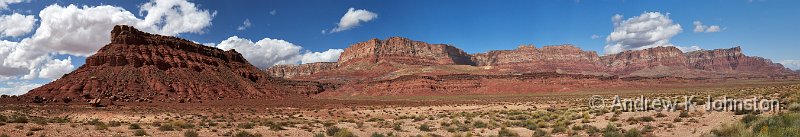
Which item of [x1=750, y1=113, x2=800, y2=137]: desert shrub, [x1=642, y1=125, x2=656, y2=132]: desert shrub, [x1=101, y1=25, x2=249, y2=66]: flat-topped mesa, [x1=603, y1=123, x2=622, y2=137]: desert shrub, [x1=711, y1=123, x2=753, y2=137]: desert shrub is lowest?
[x1=603, y1=123, x2=622, y2=137]: desert shrub

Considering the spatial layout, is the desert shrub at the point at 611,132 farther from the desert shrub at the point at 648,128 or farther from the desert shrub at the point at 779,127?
the desert shrub at the point at 779,127

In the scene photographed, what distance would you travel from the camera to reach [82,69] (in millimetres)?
73188

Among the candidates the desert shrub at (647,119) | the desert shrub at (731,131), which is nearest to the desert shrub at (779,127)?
the desert shrub at (731,131)

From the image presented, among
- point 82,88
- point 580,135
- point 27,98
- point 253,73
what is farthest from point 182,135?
point 253,73

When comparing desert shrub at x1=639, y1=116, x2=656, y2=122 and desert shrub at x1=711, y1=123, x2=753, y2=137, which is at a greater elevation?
desert shrub at x1=711, y1=123, x2=753, y2=137

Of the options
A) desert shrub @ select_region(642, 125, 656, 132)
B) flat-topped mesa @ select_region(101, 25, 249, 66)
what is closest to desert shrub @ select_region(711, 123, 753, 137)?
desert shrub @ select_region(642, 125, 656, 132)

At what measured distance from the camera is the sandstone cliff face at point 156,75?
64.7 meters

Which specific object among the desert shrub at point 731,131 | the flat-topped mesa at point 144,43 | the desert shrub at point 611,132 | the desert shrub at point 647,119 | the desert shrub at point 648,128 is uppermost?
the flat-topped mesa at point 144,43

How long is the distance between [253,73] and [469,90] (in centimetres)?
4569

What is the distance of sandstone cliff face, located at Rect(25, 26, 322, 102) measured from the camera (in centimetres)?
6469

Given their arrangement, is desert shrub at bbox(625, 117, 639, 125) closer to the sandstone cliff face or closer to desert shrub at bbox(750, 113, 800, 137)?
desert shrub at bbox(750, 113, 800, 137)

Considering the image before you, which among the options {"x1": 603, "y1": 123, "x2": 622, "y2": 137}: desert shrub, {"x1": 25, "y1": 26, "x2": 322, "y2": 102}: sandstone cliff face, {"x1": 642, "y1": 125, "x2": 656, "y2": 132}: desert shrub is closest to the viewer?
{"x1": 603, "y1": 123, "x2": 622, "y2": 137}: desert shrub

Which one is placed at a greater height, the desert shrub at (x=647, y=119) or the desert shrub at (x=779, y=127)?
the desert shrub at (x=779, y=127)

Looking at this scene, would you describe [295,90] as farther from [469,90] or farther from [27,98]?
[27,98]
